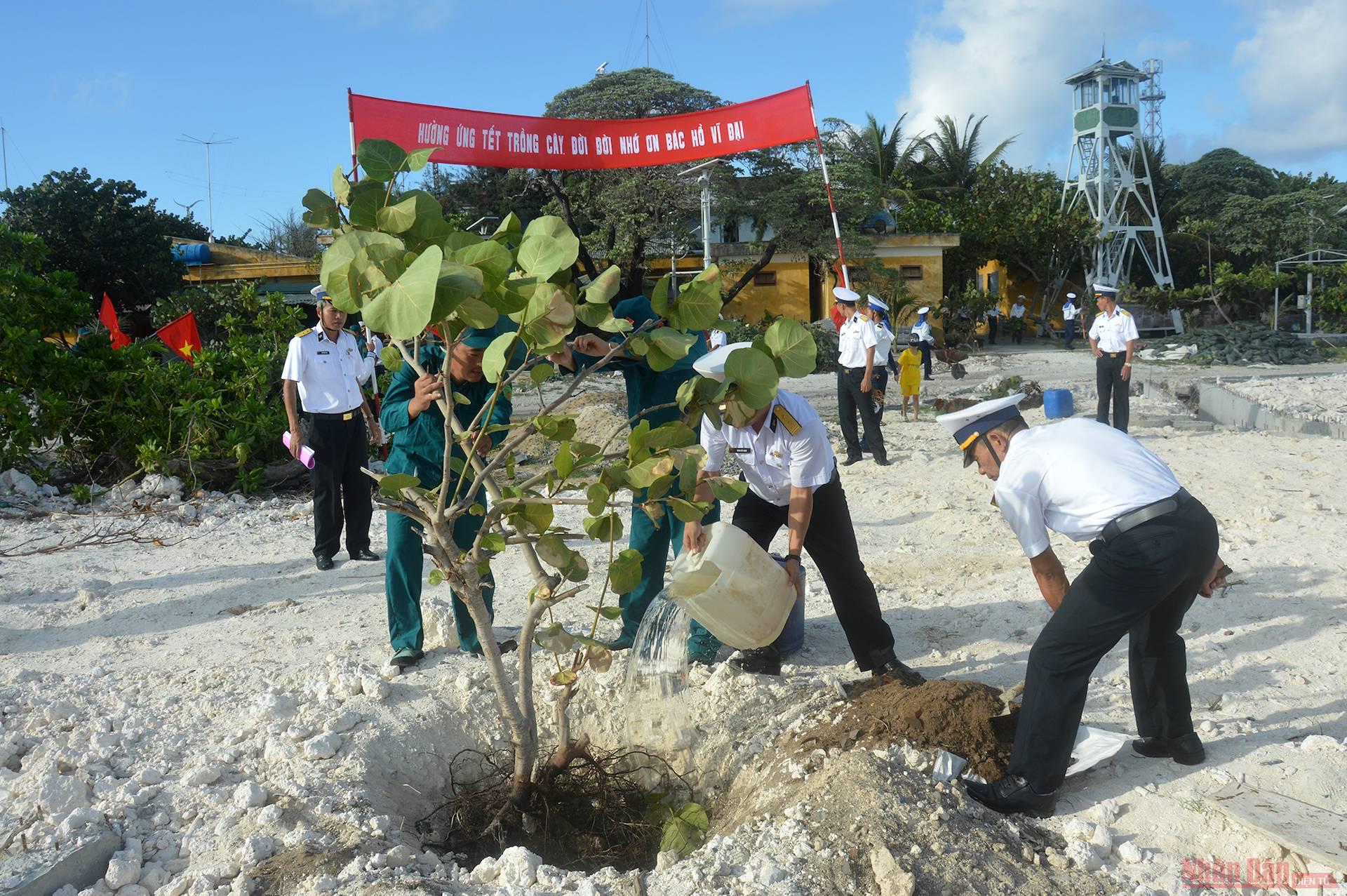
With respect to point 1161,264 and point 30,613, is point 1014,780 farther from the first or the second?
point 1161,264

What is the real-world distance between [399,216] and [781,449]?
192 cm

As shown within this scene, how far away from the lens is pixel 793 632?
4.48m

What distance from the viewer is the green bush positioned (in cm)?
843

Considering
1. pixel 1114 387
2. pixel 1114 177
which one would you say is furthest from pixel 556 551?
pixel 1114 177

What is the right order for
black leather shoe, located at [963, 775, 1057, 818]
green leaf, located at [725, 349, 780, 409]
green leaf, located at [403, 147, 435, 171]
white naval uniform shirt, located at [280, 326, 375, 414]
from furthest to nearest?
white naval uniform shirt, located at [280, 326, 375, 414]
black leather shoe, located at [963, 775, 1057, 818]
green leaf, located at [725, 349, 780, 409]
green leaf, located at [403, 147, 435, 171]

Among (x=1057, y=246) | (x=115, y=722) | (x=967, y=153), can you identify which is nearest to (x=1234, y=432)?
(x=115, y=722)

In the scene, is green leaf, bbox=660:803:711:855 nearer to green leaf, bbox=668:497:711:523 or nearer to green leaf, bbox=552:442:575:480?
green leaf, bbox=668:497:711:523

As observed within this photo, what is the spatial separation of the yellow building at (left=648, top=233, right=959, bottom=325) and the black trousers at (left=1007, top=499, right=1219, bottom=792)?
21146 mm

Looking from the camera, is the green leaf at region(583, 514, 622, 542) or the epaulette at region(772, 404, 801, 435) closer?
the green leaf at region(583, 514, 622, 542)

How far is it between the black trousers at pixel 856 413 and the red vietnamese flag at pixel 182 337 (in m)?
6.43

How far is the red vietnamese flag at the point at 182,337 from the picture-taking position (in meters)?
9.64

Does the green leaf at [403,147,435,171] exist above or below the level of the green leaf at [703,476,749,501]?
above

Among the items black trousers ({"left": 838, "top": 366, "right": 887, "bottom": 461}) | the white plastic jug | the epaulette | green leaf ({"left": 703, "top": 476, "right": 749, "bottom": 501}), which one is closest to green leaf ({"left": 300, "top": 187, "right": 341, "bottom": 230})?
green leaf ({"left": 703, "top": 476, "right": 749, "bottom": 501})

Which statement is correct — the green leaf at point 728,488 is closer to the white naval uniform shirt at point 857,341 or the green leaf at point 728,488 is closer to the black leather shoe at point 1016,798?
the black leather shoe at point 1016,798
